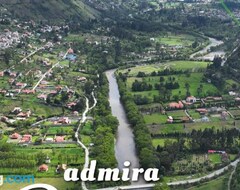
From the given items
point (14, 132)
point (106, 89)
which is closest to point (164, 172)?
point (14, 132)

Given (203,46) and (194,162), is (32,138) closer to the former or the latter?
(194,162)

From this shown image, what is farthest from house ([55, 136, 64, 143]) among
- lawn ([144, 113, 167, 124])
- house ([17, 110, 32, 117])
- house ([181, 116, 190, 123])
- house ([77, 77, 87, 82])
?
house ([77, 77, 87, 82])

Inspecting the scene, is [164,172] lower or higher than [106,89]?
lower

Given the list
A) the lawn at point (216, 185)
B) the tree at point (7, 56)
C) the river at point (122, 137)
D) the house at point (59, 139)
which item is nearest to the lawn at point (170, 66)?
the river at point (122, 137)

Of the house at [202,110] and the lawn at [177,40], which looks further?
the lawn at [177,40]

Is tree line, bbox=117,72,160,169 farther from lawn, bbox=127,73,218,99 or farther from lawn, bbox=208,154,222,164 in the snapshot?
lawn, bbox=208,154,222,164

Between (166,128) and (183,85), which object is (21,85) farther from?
(166,128)

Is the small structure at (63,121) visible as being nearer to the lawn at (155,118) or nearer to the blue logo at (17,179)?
the lawn at (155,118)
